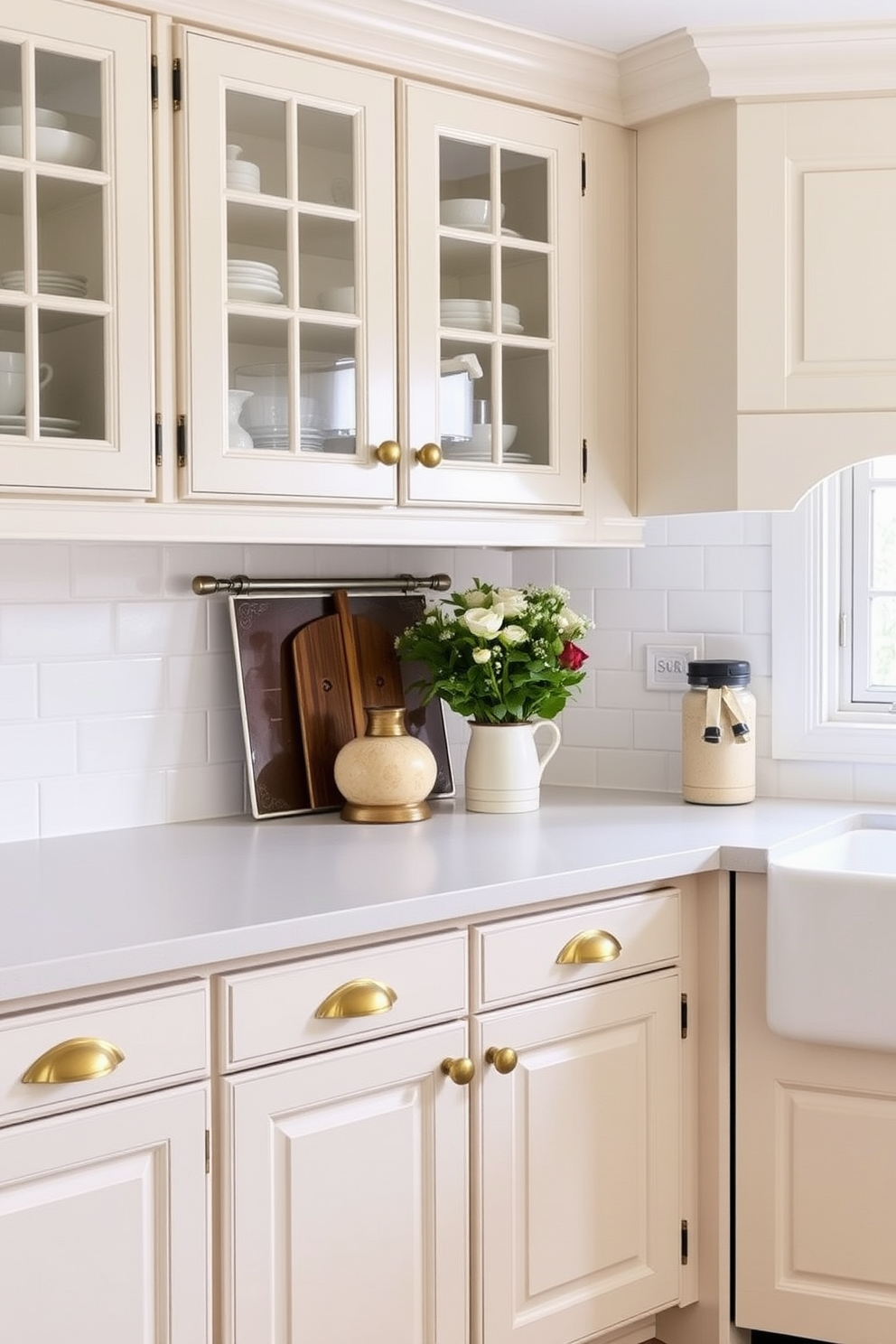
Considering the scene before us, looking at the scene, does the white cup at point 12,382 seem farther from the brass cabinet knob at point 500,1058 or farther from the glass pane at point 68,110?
the brass cabinet knob at point 500,1058

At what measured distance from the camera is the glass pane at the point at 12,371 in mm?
1942

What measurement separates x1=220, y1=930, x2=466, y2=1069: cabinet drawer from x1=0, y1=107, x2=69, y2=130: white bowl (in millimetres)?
1147

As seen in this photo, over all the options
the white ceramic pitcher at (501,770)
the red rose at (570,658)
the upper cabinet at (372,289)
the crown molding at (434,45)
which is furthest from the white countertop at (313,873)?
the crown molding at (434,45)

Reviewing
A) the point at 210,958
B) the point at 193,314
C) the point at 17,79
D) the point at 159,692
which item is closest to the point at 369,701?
the point at 159,692

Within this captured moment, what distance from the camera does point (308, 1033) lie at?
1.88m

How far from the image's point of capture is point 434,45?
7.79 feet

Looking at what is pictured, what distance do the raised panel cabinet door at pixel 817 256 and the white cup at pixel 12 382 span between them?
1199mm

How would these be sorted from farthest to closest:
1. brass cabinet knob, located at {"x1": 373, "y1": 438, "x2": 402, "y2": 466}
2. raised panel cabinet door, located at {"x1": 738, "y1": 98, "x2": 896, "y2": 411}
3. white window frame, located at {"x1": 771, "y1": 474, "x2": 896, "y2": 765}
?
white window frame, located at {"x1": 771, "y1": 474, "x2": 896, "y2": 765}, raised panel cabinet door, located at {"x1": 738, "y1": 98, "x2": 896, "y2": 411}, brass cabinet knob, located at {"x1": 373, "y1": 438, "x2": 402, "y2": 466}

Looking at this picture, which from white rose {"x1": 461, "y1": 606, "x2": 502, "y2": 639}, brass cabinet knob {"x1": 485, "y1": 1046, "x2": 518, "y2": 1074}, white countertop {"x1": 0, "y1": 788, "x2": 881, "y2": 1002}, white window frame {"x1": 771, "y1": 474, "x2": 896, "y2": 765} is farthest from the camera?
white window frame {"x1": 771, "y1": 474, "x2": 896, "y2": 765}

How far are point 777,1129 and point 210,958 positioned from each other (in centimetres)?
102

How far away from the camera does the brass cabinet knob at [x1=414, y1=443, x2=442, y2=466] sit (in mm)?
2371

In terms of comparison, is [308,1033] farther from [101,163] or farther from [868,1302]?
[101,163]

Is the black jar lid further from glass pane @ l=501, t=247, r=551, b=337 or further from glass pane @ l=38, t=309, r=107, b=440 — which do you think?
glass pane @ l=38, t=309, r=107, b=440

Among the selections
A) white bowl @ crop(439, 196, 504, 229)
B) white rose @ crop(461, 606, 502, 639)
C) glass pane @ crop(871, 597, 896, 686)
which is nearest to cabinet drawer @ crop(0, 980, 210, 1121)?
white rose @ crop(461, 606, 502, 639)
